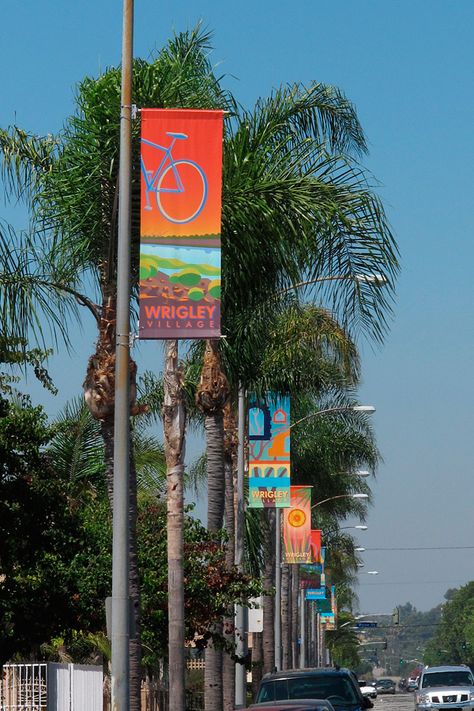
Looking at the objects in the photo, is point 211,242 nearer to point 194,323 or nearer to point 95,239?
point 194,323

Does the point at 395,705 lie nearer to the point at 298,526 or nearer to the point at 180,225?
the point at 298,526

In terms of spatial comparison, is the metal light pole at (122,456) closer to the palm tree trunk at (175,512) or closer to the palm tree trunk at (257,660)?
the palm tree trunk at (175,512)

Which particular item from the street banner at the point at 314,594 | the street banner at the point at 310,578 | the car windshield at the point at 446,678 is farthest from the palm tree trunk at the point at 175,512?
the street banner at the point at 314,594

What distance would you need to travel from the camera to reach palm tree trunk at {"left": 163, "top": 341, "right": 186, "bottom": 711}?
23344 mm

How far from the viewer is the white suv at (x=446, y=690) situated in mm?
36000

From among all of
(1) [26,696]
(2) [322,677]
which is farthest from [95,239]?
(1) [26,696]

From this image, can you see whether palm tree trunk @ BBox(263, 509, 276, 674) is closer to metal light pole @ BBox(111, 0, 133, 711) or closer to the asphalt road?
the asphalt road

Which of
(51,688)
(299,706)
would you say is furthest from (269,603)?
(299,706)

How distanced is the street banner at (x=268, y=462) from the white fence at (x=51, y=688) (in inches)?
348

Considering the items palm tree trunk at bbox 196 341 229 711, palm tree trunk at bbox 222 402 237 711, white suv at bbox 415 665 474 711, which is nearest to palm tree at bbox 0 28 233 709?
palm tree trunk at bbox 196 341 229 711

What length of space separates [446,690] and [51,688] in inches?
521

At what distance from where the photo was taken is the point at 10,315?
823 inches

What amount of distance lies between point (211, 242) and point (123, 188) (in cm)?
140

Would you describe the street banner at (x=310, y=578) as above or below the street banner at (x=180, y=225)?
below
